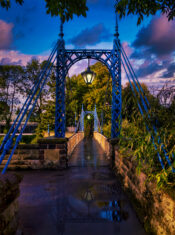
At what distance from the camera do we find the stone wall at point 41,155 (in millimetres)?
5309

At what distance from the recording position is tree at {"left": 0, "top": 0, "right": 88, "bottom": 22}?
322 cm

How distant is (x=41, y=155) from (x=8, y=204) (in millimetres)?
A: 3495

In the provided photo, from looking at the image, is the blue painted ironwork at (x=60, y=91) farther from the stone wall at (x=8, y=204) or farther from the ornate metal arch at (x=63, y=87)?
the stone wall at (x=8, y=204)

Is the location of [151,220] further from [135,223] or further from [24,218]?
[24,218]

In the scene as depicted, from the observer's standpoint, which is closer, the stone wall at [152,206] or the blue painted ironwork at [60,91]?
the stone wall at [152,206]

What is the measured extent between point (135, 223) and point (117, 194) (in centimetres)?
98

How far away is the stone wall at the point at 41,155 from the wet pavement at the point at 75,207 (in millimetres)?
833

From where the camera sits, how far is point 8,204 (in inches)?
75.3

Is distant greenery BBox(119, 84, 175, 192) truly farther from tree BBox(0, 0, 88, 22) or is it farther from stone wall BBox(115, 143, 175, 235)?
tree BBox(0, 0, 88, 22)

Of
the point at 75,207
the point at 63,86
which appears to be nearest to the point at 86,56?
Result: the point at 63,86

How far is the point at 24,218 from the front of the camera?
2559mm

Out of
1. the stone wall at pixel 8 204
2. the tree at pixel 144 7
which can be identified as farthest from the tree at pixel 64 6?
the stone wall at pixel 8 204

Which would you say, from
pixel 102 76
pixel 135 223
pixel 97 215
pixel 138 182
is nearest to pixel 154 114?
pixel 138 182

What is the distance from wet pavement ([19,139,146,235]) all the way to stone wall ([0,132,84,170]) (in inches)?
32.8
